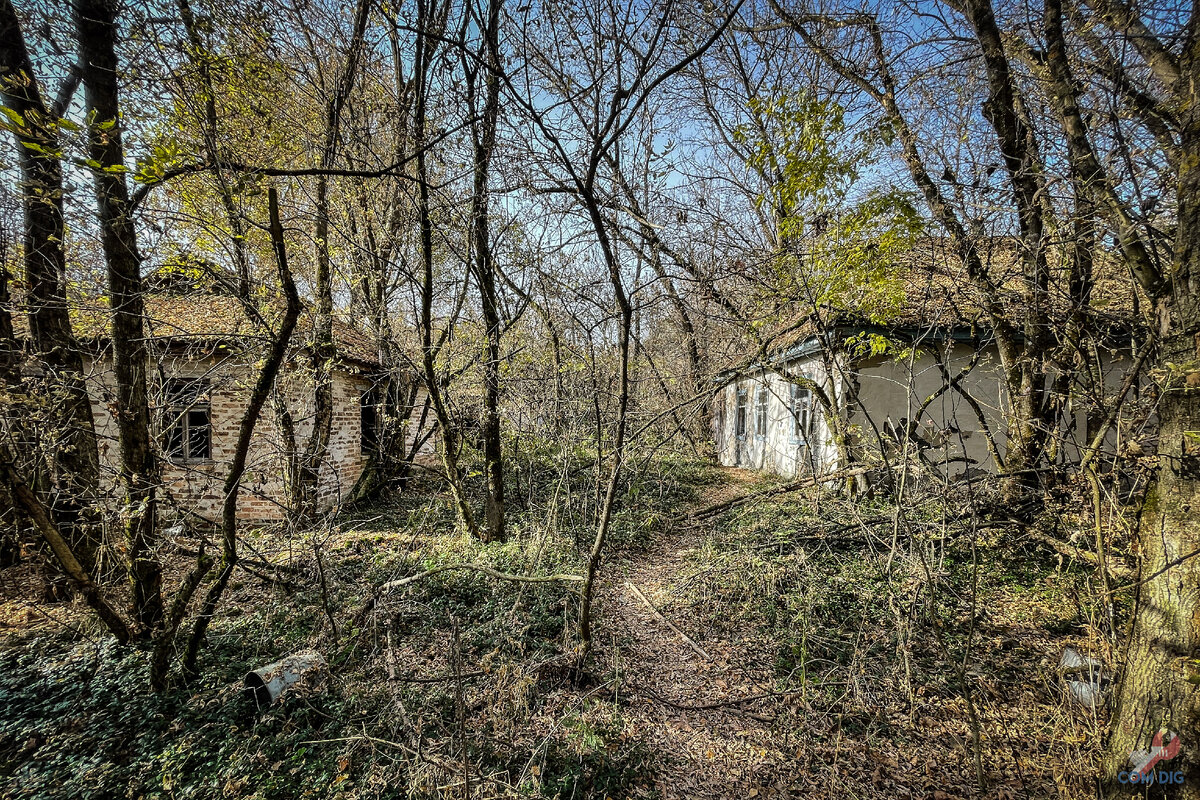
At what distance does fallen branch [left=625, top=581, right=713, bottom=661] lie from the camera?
12.9 ft

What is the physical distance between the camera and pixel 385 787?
2.55 metres

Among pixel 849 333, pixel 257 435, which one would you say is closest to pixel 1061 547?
pixel 849 333

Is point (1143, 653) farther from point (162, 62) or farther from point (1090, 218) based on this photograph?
point (162, 62)

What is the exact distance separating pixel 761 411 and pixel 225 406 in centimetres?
1141

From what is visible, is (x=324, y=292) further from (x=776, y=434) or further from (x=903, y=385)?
(x=776, y=434)

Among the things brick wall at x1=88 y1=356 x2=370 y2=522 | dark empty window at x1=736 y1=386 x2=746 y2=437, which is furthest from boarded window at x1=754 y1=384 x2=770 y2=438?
brick wall at x1=88 y1=356 x2=370 y2=522

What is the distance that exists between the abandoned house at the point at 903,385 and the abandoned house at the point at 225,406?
458cm

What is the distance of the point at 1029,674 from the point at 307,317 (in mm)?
7924

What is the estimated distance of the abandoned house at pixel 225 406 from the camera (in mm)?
3617

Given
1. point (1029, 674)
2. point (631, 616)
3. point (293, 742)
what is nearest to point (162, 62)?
point (293, 742)

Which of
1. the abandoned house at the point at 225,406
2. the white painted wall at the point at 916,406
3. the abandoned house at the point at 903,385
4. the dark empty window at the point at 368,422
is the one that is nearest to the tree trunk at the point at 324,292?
the abandoned house at the point at 225,406

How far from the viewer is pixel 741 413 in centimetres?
1403

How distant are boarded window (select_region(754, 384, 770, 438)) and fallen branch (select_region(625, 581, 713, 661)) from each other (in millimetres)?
7761

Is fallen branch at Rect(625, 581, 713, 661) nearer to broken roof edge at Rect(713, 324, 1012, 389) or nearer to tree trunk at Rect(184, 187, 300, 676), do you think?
broken roof edge at Rect(713, 324, 1012, 389)
